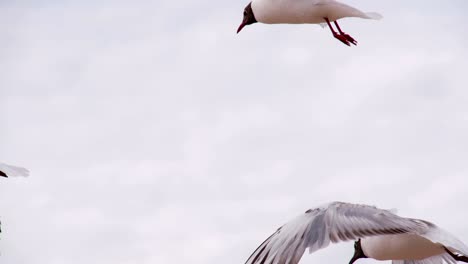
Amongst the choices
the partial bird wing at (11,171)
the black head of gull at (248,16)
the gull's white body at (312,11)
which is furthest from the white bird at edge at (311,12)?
the partial bird wing at (11,171)

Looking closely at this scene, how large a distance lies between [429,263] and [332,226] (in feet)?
8.18

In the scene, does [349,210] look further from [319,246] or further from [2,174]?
[2,174]

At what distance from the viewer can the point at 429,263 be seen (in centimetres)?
1348

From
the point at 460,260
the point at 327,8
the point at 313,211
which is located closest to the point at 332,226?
the point at 313,211

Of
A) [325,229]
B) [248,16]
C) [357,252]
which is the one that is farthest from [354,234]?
[248,16]

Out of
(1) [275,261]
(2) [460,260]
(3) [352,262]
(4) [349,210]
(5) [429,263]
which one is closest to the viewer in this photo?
(1) [275,261]

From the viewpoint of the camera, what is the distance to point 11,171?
13.8 m

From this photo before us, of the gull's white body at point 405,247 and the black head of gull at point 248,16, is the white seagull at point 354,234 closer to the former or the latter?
the gull's white body at point 405,247

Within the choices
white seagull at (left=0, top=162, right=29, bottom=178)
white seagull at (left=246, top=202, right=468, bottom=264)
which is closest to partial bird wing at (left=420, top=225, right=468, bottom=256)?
white seagull at (left=246, top=202, right=468, bottom=264)

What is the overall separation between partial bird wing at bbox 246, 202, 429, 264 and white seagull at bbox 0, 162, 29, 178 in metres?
3.34

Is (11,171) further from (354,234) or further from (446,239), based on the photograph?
(446,239)

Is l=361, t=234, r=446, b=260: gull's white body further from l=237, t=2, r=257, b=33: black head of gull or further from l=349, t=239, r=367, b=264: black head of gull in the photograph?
l=237, t=2, r=257, b=33: black head of gull

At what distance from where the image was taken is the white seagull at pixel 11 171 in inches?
537

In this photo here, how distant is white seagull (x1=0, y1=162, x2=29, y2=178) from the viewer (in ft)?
44.7
